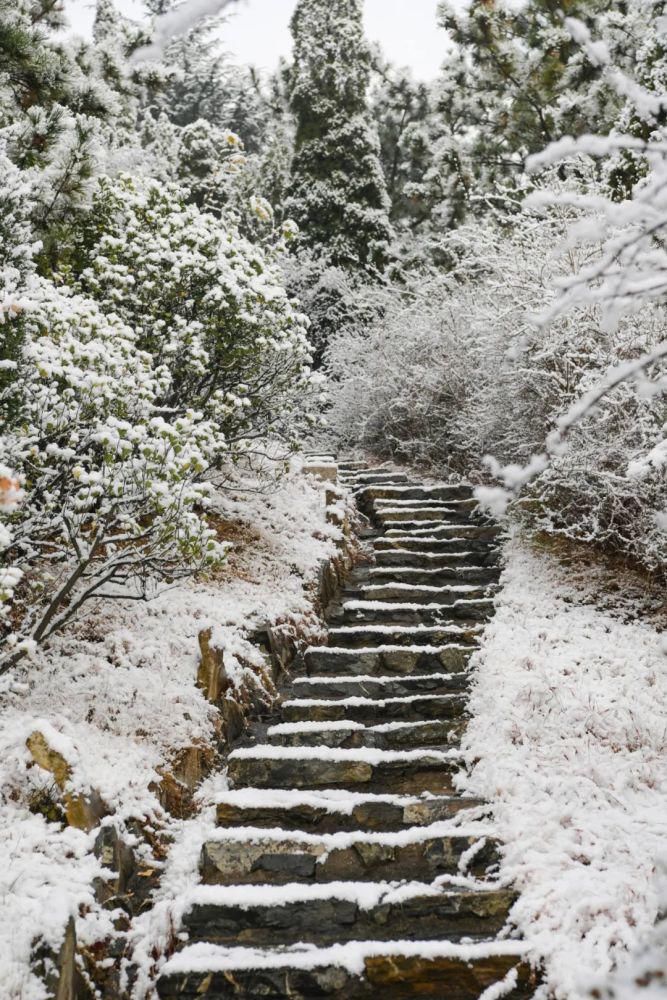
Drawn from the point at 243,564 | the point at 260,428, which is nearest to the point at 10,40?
the point at 260,428

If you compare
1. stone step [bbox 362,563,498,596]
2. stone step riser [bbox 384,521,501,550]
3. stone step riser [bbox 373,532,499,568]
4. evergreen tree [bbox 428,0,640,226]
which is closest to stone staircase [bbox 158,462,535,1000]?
stone step [bbox 362,563,498,596]

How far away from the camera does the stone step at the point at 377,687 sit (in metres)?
5.49

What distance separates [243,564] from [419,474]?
4.17 m

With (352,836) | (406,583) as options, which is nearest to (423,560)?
(406,583)

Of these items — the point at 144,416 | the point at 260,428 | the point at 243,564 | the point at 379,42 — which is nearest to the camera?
the point at 144,416

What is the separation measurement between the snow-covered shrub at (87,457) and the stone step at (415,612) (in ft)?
7.32

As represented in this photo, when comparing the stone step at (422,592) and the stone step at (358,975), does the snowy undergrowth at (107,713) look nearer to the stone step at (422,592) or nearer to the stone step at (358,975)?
the stone step at (358,975)

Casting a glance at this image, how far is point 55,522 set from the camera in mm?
4262

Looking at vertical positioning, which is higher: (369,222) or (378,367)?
(369,222)

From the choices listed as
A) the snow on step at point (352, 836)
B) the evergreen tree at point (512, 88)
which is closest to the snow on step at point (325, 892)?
the snow on step at point (352, 836)

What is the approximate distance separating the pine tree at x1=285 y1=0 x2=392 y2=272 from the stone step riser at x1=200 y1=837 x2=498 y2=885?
524 inches

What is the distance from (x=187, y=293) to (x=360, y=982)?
5388 mm

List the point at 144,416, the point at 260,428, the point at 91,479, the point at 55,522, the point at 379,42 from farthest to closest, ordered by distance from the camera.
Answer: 1. the point at 379,42
2. the point at 260,428
3. the point at 144,416
4. the point at 55,522
5. the point at 91,479

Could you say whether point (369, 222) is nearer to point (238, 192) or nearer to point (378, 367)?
point (238, 192)
